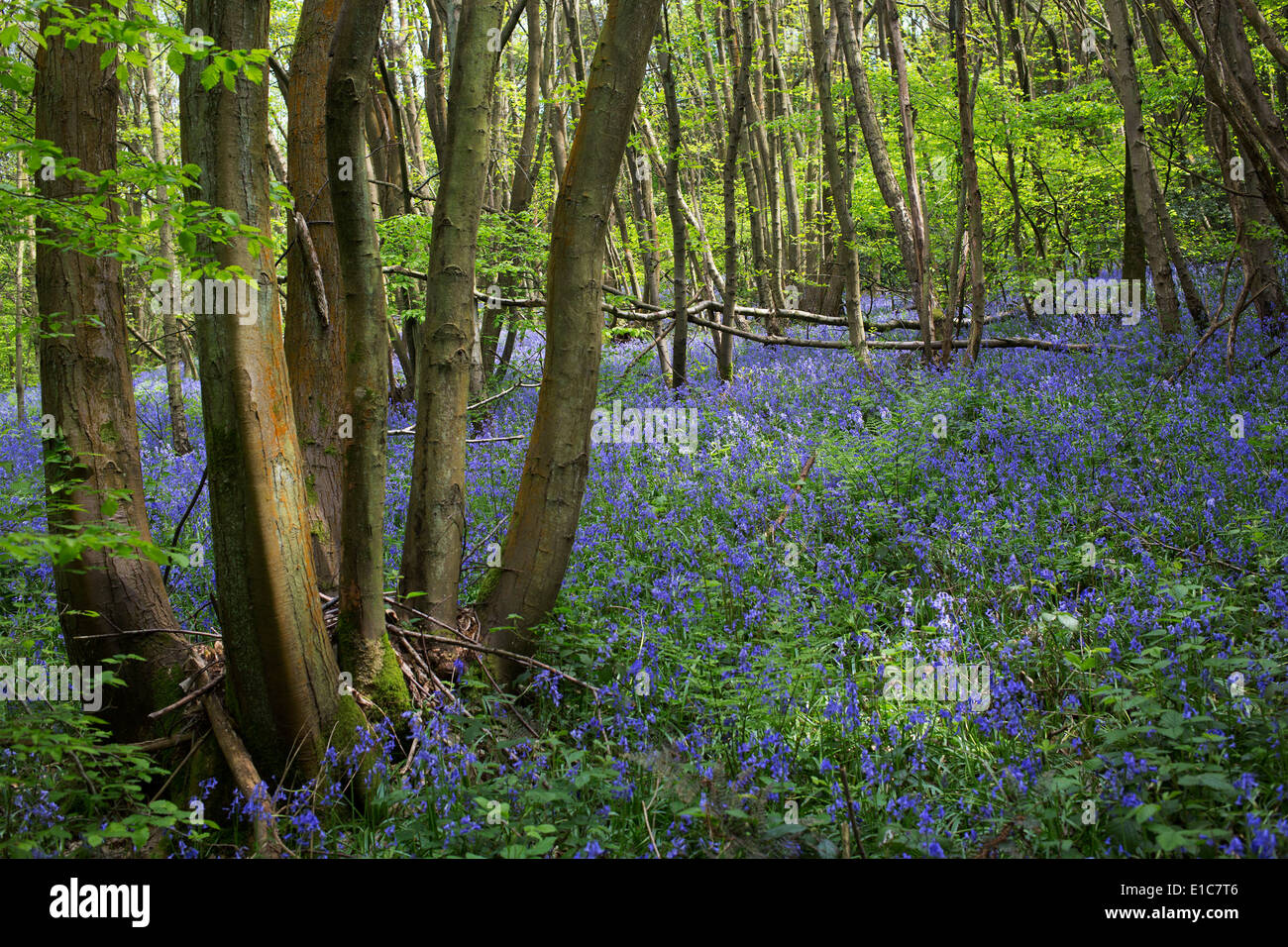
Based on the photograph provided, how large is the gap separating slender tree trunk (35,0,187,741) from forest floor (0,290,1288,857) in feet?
1.02

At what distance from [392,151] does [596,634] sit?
8.61 metres

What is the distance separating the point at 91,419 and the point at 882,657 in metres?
4.22

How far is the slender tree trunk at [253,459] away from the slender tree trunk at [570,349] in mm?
1103

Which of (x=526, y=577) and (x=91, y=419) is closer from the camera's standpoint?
(x=91, y=419)

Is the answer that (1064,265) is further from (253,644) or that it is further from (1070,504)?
(253,644)

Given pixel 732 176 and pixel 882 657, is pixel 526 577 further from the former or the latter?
pixel 732 176

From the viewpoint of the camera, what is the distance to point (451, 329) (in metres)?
4.13

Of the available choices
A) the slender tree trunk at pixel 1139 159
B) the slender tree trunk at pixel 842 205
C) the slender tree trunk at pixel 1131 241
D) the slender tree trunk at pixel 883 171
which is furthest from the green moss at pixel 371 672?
the slender tree trunk at pixel 1131 241

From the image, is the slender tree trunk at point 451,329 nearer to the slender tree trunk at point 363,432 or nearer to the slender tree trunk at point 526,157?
the slender tree trunk at point 363,432

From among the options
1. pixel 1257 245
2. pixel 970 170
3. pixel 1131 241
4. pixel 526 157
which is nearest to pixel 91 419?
pixel 970 170

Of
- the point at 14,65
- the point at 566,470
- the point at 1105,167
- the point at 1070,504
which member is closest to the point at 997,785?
the point at 566,470

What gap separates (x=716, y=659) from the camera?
410 cm

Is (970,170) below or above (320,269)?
above
